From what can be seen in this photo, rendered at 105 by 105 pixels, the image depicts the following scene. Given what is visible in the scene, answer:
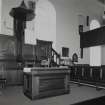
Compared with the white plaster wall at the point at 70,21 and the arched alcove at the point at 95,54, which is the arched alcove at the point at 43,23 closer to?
the white plaster wall at the point at 70,21

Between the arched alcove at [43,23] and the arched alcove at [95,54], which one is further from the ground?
the arched alcove at [43,23]

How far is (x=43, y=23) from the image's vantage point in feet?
19.2

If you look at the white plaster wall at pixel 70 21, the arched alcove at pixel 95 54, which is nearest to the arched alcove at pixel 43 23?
the white plaster wall at pixel 70 21

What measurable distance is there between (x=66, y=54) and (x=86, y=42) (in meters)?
1.40

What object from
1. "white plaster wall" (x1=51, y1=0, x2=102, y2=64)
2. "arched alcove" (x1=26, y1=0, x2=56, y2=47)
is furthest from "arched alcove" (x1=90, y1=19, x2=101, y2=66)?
"arched alcove" (x1=26, y1=0, x2=56, y2=47)

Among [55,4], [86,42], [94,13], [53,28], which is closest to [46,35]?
[53,28]

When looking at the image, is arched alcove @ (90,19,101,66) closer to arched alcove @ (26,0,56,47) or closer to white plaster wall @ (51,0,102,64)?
white plaster wall @ (51,0,102,64)

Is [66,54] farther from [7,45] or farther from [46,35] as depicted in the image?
[7,45]

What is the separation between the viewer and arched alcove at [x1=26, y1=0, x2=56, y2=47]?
5.56m

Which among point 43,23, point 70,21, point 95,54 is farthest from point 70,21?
point 95,54

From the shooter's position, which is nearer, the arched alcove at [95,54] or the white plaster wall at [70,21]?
the white plaster wall at [70,21]

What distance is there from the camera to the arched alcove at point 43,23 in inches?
219

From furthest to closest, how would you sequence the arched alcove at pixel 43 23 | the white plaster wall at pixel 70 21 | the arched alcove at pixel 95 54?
the arched alcove at pixel 95 54
the white plaster wall at pixel 70 21
the arched alcove at pixel 43 23

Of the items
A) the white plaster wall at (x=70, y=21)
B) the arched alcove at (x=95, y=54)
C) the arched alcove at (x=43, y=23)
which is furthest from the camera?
the arched alcove at (x=95, y=54)
